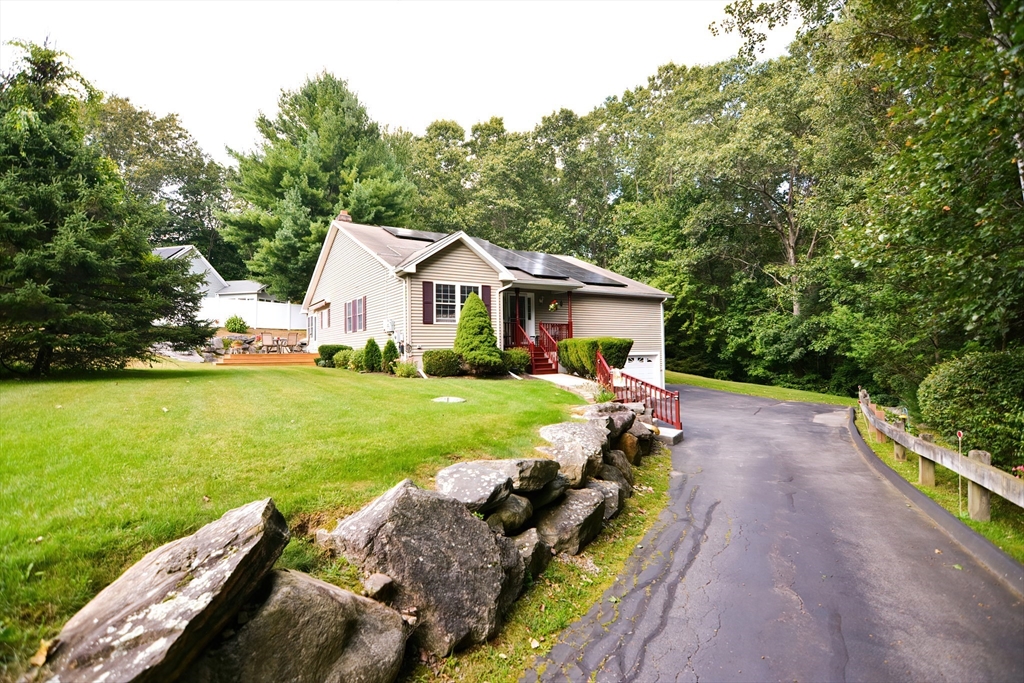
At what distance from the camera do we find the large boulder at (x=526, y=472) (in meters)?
4.28

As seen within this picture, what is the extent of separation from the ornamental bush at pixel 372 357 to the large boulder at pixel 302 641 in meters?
12.3

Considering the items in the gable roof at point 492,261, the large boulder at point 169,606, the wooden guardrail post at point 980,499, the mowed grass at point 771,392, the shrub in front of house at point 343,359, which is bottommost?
the mowed grass at point 771,392

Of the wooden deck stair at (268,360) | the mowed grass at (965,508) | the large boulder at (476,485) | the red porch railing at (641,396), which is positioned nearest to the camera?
the large boulder at (476,485)

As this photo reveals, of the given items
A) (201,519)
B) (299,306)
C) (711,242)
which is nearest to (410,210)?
(299,306)

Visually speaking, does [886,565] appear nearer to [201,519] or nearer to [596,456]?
[596,456]

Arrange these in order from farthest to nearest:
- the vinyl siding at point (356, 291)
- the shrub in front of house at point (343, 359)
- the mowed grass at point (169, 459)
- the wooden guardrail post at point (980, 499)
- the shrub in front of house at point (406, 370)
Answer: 1. the shrub in front of house at point (343, 359)
2. the vinyl siding at point (356, 291)
3. the shrub in front of house at point (406, 370)
4. the wooden guardrail post at point (980, 499)
5. the mowed grass at point (169, 459)

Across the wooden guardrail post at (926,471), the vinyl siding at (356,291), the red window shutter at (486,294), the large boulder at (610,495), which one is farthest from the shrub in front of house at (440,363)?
the wooden guardrail post at (926,471)

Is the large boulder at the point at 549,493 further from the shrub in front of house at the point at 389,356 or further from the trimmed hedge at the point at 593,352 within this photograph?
the shrub in front of house at the point at 389,356

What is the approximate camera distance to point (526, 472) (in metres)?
4.34

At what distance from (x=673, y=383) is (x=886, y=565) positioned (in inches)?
665

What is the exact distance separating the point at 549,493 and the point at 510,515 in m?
0.74

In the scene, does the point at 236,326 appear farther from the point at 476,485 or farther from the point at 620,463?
the point at 476,485

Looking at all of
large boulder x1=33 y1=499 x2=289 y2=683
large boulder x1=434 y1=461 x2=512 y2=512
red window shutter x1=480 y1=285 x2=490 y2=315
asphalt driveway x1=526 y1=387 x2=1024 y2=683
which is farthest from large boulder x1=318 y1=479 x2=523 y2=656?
red window shutter x1=480 y1=285 x2=490 y2=315

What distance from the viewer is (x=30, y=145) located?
10172 mm
